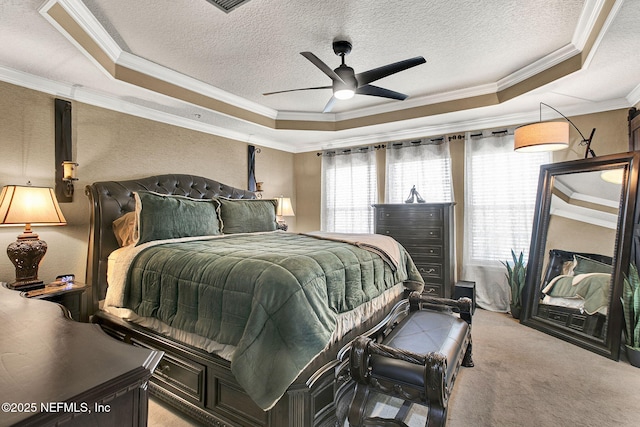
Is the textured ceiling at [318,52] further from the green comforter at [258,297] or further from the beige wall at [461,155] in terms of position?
the green comforter at [258,297]

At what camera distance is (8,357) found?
84cm

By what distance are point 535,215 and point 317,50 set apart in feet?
10.4

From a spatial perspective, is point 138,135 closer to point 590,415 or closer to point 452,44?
point 452,44

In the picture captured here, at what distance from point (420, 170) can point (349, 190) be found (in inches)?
49.7

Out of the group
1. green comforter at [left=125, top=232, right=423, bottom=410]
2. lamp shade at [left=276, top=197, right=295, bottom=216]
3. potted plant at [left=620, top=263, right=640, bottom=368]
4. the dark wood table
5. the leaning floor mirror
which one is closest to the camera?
the dark wood table

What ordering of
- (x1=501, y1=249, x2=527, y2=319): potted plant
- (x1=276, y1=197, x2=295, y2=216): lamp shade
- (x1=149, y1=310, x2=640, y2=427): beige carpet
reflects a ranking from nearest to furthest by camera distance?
(x1=149, y1=310, x2=640, y2=427): beige carpet
(x1=501, y1=249, x2=527, y2=319): potted plant
(x1=276, y1=197, x2=295, y2=216): lamp shade

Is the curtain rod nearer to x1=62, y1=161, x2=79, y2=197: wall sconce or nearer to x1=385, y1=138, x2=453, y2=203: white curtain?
x1=385, y1=138, x2=453, y2=203: white curtain

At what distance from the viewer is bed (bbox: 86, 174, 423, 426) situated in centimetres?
152

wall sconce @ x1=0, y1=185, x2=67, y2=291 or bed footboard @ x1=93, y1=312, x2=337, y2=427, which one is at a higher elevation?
wall sconce @ x1=0, y1=185, x2=67, y2=291

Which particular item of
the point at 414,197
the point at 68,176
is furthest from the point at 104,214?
the point at 414,197

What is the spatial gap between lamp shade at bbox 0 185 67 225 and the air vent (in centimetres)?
199

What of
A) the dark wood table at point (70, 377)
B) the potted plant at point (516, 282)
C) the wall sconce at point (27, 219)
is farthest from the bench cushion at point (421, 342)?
the wall sconce at point (27, 219)

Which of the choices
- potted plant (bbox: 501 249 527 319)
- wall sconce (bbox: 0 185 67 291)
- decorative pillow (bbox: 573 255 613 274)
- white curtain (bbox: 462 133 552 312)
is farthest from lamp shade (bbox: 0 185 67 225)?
decorative pillow (bbox: 573 255 613 274)

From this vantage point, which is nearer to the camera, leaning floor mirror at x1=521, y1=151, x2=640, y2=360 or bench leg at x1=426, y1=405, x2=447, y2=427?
bench leg at x1=426, y1=405, x2=447, y2=427
